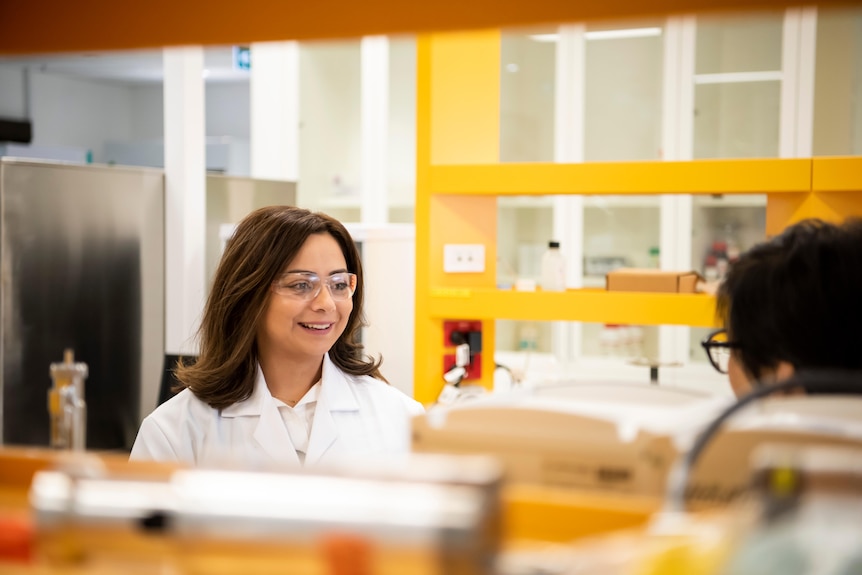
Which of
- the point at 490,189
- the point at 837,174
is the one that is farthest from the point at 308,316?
the point at 837,174

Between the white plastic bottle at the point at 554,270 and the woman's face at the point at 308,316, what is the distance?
55.2 inches

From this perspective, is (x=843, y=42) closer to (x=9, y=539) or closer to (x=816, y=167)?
(x=816, y=167)

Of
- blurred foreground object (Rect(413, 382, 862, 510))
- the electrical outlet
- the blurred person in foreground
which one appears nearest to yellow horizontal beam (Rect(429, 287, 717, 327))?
the electrical outlet

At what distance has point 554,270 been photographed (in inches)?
145

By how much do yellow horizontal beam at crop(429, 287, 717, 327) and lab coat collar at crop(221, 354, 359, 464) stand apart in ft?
3.78

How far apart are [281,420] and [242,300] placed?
0.34 metres

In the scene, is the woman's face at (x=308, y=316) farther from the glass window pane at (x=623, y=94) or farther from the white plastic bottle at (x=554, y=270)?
the glass window pane at (x=623, y=94)

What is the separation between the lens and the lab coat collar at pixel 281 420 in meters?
2.30

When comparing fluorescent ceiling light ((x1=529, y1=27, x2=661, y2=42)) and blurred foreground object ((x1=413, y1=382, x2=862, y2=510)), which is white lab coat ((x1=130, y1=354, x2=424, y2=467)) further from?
fluorescent ceiling light ((x1=529, y1=27, x2=661, y2=42))

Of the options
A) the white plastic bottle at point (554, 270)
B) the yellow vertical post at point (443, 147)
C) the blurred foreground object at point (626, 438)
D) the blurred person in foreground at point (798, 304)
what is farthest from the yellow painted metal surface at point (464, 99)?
the blurred foreground object at point (626, 438)

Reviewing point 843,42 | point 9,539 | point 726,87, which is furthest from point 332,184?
point 9,539

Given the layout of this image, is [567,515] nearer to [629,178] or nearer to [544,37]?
[629,178]

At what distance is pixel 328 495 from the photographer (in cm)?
78

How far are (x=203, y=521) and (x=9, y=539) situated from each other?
10.1 inches
